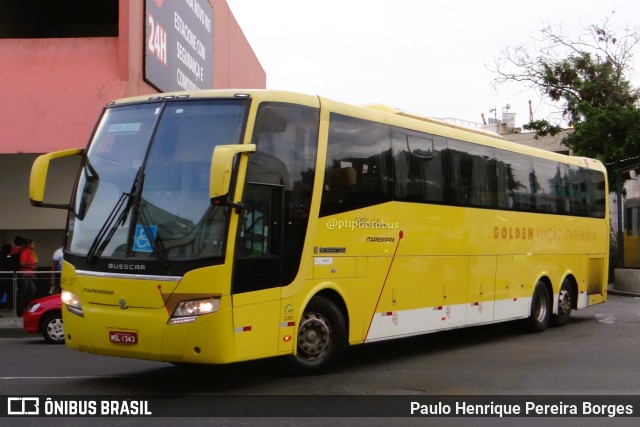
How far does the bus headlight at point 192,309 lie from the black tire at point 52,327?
6.93 m

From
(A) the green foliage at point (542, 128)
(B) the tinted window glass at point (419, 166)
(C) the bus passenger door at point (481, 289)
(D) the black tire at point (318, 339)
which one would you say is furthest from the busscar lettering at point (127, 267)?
(A) the green foliage at point (542, 128)

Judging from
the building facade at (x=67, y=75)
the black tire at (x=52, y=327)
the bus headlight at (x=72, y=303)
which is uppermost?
the building facade at (x=67, y=75)

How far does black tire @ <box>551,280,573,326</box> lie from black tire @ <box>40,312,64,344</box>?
30.6ft

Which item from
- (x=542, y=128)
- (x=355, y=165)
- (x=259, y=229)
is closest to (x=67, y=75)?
(x=355, y=165)

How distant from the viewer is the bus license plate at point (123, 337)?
8141 mm

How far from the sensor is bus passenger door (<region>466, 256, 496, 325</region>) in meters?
12.5

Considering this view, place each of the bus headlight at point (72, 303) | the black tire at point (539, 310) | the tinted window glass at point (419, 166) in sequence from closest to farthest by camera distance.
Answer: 1. the bus headlight at point (72, 303)
2. the tinted window glass at point (419, 166)
3. the black tire at point (539, 310)

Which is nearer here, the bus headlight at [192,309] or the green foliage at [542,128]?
the bus headlight at [192,309]

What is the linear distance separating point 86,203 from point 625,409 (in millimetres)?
6008

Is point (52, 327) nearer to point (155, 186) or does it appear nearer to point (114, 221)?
point (114, 221)

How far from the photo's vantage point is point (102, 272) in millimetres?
8383

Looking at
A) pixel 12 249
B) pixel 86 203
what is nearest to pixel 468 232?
pixel 86 203

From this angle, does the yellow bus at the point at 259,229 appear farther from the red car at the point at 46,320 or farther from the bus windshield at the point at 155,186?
the red car at the point at 46,320

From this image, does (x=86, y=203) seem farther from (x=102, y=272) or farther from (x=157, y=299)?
(x=157, y=299)
